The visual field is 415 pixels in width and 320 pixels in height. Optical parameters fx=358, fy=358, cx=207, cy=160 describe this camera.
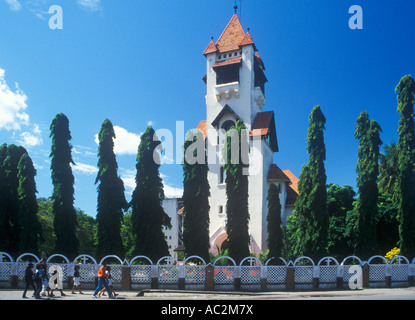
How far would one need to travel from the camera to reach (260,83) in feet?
124

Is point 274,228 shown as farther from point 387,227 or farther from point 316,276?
point 387,227

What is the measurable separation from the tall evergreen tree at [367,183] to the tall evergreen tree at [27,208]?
2034cm

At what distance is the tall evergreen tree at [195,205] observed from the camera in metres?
23.2

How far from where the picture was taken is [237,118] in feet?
112

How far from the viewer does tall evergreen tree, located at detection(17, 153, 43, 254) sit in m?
22.4

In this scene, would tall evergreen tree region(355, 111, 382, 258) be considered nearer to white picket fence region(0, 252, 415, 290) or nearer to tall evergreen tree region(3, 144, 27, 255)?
white picket fence region(0, 252, 415, 290)

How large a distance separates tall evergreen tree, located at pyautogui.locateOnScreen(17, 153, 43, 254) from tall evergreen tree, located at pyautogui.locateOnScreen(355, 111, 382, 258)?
2034 cm

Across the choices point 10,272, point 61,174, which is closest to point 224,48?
point 61,174

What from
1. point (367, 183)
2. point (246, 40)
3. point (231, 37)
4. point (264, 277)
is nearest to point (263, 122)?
point (246, 40)

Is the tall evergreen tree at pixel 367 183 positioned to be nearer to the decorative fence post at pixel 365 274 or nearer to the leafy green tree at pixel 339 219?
the decorative fence post at pixel 365 274

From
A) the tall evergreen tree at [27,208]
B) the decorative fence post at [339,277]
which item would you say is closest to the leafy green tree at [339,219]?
the decorative fence post at [339,277]
